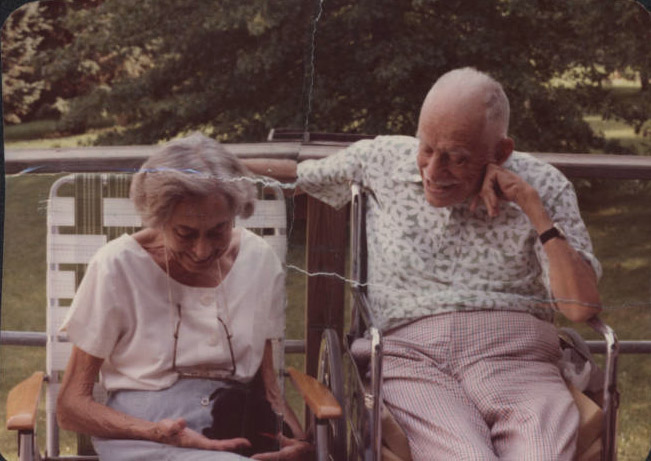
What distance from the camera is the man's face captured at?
6.77 ft

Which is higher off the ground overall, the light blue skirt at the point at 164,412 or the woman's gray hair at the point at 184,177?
the woman's gray hair at the point at 184,177

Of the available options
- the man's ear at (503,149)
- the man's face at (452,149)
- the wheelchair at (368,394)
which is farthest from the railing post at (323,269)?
the man's ear at (503,149)

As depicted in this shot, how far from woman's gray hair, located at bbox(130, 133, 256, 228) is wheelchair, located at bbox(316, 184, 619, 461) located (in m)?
0.30

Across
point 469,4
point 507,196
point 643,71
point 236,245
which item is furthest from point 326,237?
point 643,71

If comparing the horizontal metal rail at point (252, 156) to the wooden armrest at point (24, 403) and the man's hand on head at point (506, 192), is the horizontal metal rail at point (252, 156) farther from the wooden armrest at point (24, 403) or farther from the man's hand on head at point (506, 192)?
the wooden armrest at point (24, 403)

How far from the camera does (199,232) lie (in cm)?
207

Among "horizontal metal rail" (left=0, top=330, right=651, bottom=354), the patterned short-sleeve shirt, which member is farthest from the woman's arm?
the patterned short-sleeve shirt

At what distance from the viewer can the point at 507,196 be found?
2137mm

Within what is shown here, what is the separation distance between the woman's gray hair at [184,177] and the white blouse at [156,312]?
9cm

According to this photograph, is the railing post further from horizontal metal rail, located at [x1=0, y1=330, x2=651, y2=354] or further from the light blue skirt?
the light blue skirt

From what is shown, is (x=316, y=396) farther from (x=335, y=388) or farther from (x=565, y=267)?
(x=565, y=267)

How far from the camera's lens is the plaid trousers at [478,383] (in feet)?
7.11

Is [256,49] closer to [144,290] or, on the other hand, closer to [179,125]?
[179,125]

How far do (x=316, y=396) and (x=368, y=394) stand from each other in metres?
0.11
